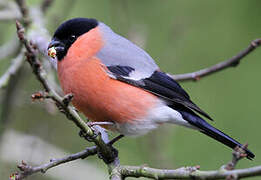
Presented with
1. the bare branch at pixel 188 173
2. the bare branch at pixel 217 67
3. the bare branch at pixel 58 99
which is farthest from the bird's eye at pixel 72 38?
the bare branch at pixel 188 173

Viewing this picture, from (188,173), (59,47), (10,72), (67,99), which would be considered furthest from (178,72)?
(67,99)

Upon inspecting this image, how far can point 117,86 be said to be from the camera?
290 centimetres

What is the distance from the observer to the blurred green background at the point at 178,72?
4195 mm

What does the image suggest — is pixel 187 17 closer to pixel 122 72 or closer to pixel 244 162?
pixel 244 162

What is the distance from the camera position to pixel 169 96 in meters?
3.07

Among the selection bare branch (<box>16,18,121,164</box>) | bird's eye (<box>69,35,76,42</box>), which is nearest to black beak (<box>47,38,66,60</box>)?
bird's eye (<box>69,35,76,42</box>)

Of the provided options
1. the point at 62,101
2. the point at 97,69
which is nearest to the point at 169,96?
the point at 97,69

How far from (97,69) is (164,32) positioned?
285cm

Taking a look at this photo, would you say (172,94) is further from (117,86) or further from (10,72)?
(10,72)

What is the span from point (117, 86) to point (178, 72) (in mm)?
2424

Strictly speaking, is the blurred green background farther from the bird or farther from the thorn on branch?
the thorn on branch

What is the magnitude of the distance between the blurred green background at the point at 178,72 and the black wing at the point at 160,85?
105cm

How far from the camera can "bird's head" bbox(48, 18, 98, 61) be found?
3094mm

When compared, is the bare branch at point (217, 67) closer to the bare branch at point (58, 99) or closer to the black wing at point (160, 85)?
Result: the black wing at point (160, 85)
